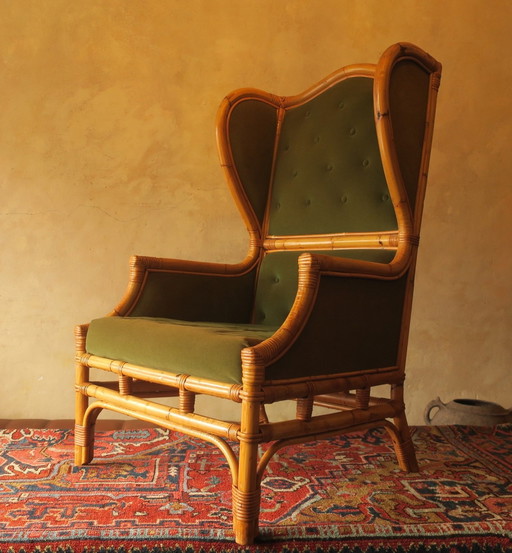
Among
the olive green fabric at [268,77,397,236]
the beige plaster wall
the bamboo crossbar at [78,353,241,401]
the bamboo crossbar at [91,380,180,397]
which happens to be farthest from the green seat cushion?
the beige plaster wall

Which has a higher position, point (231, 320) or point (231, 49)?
point (231, 49)

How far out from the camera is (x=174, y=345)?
170cm

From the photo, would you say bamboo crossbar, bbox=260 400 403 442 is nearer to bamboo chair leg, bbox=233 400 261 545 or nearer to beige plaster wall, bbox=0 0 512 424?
bamboo chair leg, bbox=233 400 261 545

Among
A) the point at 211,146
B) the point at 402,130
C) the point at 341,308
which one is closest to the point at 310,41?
the point at 211,146

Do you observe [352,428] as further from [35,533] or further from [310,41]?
[310,41]

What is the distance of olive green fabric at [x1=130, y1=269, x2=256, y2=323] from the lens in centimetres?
216

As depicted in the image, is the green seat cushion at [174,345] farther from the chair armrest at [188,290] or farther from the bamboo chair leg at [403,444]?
the bamboo chair leg at [403,444]

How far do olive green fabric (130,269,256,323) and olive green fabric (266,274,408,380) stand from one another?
24.1 inches

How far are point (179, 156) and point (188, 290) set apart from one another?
103cm

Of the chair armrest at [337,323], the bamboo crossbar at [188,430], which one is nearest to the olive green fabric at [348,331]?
the chair armrest at [337,323]

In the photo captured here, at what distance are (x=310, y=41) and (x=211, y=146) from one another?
2.23 feet

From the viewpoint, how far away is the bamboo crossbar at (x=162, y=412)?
1575 mm

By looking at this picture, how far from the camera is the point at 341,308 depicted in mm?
1748

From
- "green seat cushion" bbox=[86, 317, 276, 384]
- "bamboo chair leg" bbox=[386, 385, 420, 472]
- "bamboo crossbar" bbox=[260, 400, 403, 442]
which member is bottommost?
"bamboo chair leg" bbox=[386, 385, 420, 472]
